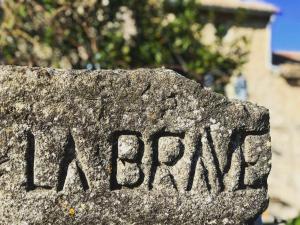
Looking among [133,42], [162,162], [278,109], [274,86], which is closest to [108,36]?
[133,42]

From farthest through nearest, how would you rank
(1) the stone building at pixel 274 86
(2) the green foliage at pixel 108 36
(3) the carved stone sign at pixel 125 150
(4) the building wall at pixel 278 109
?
(1) the stone building at pixel 274 86, (4) the building wall at pixel 278 109, (2) the green foliage at pixel 108 36, (3) the carved stone sign at pixel 125 150

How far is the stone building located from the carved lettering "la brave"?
709 centimetres

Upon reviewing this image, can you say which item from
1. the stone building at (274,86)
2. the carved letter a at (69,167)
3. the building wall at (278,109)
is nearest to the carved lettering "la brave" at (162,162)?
the carved letter a at (69,167)

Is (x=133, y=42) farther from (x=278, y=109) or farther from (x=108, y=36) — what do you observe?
(x=278, y=109)

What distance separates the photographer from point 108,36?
7176mm

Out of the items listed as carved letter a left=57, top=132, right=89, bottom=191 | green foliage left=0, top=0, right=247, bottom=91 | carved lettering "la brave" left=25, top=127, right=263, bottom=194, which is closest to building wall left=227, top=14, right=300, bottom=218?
green foliage left=0, top=0, right=247, bottom=91

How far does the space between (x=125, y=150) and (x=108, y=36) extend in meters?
4.71

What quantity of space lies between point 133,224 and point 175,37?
5419mm

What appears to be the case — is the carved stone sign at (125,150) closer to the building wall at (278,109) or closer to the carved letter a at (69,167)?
the carved letter a at (69,167)

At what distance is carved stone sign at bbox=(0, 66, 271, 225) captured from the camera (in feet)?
8.13

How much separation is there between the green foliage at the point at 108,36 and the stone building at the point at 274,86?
2306mm

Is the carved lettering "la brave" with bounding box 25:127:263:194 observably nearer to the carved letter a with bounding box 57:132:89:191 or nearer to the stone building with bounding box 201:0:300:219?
the carved letter a with bounding box 57:132:89:191

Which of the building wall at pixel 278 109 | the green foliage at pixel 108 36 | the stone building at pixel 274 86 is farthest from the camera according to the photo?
the stone building at pixel 274 86

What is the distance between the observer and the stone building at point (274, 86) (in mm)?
9797
